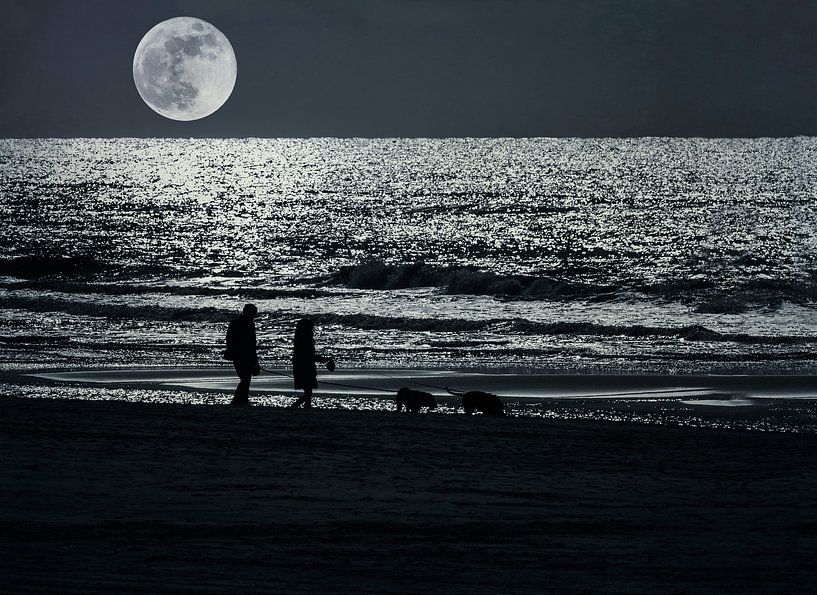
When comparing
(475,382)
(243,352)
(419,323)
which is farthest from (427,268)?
(243,352)

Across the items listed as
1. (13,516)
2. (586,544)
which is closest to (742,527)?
(586,544)

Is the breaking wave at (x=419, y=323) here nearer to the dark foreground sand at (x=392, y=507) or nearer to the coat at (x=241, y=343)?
the coat at (x=241, y=343)

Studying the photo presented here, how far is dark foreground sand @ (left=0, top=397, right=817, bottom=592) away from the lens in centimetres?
551

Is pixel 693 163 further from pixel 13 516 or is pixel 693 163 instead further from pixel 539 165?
pixel 13 516

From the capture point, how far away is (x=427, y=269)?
135 feet

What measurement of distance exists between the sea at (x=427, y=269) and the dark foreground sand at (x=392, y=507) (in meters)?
9.18

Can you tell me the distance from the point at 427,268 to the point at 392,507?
114 ft

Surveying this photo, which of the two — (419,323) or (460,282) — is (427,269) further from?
(419,323)

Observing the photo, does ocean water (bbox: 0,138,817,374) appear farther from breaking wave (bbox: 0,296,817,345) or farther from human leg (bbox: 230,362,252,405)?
human leg (bbox: 230,362,252,405)

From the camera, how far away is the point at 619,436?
1071 centimetres

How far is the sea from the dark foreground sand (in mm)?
9182

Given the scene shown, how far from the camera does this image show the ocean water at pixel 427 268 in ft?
73.7

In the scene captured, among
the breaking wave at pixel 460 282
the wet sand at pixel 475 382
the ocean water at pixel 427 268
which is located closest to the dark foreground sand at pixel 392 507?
the wet sand at pixel 475 382

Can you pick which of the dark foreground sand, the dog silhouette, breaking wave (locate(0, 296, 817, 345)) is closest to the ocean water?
breaking wave (locate(0, 296, 817, 345))
